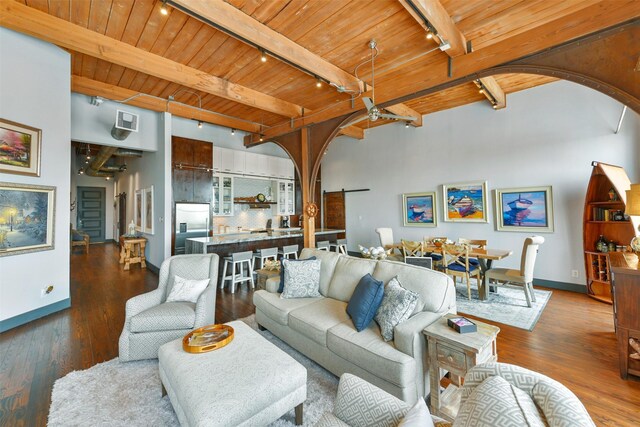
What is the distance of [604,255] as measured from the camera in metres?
4.16

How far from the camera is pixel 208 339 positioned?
203 centimetres

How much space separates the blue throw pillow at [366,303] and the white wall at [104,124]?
568 cm

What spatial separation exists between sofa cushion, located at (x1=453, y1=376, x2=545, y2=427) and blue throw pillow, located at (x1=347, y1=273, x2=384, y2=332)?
4.44 ft

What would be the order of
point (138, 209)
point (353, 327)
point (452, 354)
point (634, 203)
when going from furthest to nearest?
point (138, 209), point (634, 203), point (353, 327), point (452, 354)

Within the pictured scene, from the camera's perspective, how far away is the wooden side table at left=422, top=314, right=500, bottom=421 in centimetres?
170

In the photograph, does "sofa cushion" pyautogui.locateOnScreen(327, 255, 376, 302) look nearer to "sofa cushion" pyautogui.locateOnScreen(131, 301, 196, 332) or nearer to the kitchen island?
"sofa cushion" pyautogui.locateOnScreen(131, 301, 196, 332)

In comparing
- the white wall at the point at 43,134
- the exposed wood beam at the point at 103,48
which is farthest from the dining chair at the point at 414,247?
the white wall at the point at 43,134

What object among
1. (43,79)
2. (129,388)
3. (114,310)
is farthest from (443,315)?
(43,79)

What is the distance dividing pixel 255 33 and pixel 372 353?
335 centimetres

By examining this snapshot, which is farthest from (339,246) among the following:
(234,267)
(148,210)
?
(148,210)

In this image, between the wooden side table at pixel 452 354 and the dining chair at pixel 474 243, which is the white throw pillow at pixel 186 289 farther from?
the dining chair at pixel 474 243

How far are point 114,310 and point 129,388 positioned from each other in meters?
2.21

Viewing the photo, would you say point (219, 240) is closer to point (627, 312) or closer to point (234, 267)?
point (234, 267)

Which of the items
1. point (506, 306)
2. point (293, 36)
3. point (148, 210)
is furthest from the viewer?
point (148, 210)
